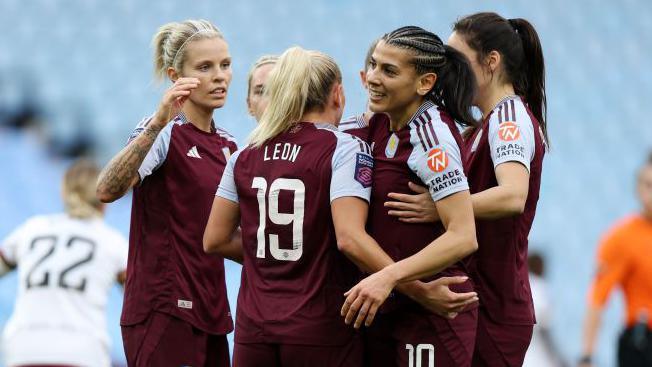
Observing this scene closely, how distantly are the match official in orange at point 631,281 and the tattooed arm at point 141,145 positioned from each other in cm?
333

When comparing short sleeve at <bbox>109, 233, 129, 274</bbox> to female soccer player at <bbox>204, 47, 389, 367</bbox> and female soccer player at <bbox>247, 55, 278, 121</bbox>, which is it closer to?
female soccer player at <bbox>247, 55, 278, 121</bbox>

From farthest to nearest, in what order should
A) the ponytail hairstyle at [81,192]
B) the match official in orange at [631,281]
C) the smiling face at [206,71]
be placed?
the match official in orange at [631,281] → the ponytail hairstyle at [81,192] → the smiling face at [206,71]

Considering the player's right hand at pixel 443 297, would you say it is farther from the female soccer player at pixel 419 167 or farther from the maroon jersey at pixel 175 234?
the maroon jersey at pixel 175 234

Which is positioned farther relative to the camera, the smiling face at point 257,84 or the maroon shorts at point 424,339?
the smiling face at point 257,84

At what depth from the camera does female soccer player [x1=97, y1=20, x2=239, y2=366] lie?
14.9ft

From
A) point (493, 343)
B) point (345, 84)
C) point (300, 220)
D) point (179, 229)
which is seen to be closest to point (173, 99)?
point (179, 229)

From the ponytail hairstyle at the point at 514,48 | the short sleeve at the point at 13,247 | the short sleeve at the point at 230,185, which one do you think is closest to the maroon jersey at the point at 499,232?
the ponytail hairstyle at the point at 514,48

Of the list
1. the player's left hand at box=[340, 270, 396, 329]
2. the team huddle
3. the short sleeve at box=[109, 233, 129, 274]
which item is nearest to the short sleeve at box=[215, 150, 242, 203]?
the team huddle

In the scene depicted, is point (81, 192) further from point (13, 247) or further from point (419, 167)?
point (419, 167)

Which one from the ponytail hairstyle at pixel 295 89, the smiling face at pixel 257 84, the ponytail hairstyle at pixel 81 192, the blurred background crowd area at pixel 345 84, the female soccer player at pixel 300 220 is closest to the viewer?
the female soccer player at pixel 300 220

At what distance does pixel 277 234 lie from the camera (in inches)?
153

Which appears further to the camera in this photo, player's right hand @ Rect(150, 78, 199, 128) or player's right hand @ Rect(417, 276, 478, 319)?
player's right hand @ Rect(150, 78, 199, 128)

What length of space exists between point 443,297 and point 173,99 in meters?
1.36

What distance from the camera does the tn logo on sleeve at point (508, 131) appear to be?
4191mm
